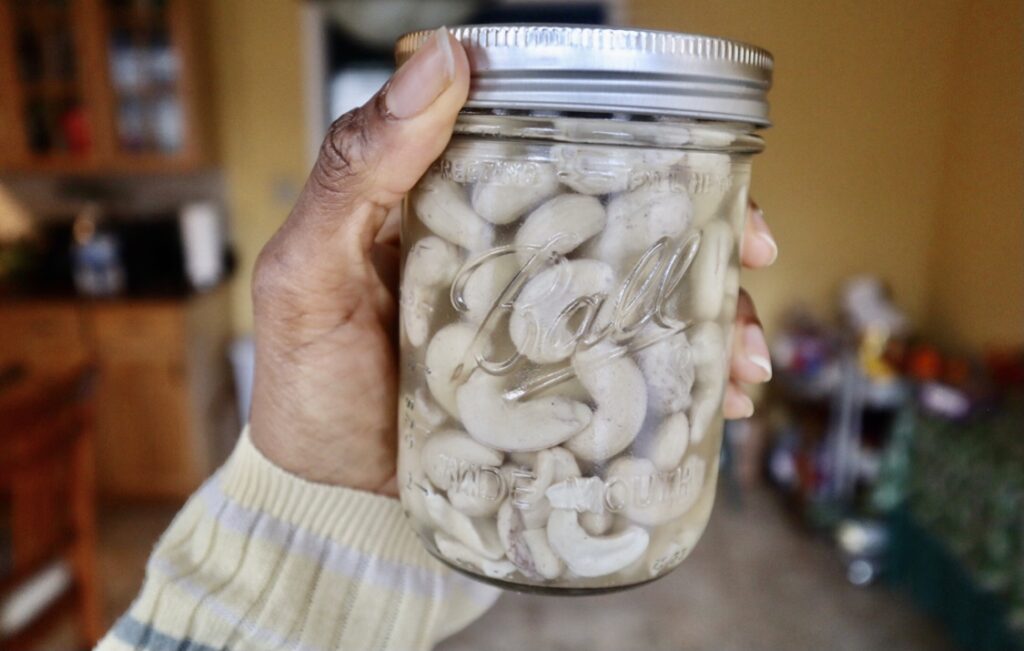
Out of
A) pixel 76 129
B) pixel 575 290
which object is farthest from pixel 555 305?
pixel 76 129

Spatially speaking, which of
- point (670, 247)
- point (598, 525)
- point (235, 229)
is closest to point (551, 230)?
point (670, 247)

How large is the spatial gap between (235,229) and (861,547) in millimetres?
2486

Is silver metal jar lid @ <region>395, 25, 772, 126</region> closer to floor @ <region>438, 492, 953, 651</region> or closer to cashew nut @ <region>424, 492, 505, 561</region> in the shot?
cashew nut @ <region>424, 492, 505, 561</region>

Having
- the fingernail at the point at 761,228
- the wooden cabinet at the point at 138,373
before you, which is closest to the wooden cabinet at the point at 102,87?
the wooden cabinet at the point at 138,373

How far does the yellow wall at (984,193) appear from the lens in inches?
88.8

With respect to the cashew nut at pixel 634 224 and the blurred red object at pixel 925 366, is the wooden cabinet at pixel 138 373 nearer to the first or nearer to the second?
the blurred red object at pixel 925 366

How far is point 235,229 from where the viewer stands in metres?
3.07

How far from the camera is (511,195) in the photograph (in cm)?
42

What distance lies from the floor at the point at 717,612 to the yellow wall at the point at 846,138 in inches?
37.5

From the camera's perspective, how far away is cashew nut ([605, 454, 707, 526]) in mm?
443

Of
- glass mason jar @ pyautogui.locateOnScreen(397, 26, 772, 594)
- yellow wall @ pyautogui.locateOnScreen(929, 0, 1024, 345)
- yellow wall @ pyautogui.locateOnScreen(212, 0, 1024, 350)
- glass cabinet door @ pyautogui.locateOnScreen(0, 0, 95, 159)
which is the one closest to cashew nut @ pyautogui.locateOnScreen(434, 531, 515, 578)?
glass mason jar @ pyautogui.locateOnScreen(397, 26, 772, 594)

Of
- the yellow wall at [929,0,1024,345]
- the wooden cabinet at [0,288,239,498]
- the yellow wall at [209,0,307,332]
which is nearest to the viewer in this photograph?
the yellow wall at [929,0,1024,345]

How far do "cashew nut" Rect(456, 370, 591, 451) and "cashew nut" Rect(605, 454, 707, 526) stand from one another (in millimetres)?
37

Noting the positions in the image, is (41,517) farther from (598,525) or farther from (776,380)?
(776,380)
